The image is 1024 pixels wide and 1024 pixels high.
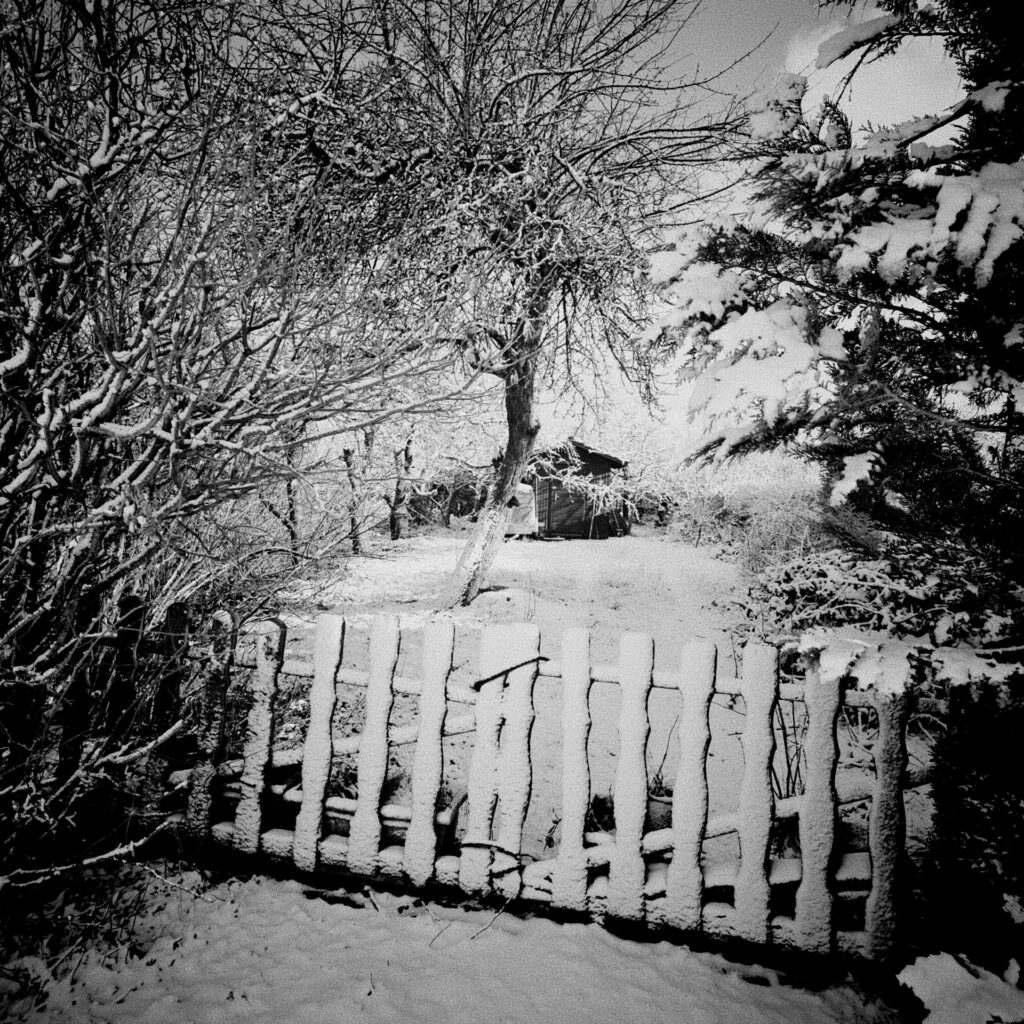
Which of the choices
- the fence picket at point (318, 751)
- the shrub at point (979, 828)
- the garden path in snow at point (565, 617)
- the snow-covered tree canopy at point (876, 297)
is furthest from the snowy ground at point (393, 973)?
the snow-covered tree canopy at point (876, 297)

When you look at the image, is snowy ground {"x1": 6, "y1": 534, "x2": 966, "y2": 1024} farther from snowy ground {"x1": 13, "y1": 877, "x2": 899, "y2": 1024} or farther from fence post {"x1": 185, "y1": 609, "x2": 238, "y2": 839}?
fence post {"x1": 185, "y1": 609, "x2": 238, "y2": 839}

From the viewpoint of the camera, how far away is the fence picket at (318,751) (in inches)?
102

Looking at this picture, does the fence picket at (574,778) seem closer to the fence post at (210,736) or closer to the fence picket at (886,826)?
the fence picket at (886,826)

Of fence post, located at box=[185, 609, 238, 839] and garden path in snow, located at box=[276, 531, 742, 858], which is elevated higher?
fence post, located at box=[185, 609, 238, 839]

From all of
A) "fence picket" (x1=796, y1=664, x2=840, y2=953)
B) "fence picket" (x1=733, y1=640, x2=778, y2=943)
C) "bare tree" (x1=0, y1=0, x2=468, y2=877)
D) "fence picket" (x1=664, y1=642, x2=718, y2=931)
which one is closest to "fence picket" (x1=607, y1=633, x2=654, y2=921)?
"fence picket" (x1=664, y1=642, x2=718, y2=931)

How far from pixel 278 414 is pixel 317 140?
366 cm

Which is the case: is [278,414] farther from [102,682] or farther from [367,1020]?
[367,1020]

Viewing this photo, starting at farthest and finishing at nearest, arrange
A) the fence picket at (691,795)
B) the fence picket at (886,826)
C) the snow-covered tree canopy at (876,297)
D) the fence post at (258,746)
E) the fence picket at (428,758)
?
the fence post at (258,746)
the fence picket at (428,758)
the fence picket at (691,795)
the fence picket at (886,826)
the snow-covered tree canopy at (876,297)

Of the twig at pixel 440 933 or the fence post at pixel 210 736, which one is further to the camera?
the fence post at pixel 210 736

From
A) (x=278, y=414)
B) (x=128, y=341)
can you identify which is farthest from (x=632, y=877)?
(x=128, y=341)

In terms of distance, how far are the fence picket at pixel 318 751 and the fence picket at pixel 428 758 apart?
1.58 feet

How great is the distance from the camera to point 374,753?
2578mm

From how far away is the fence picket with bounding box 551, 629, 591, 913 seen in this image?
94.4 inches

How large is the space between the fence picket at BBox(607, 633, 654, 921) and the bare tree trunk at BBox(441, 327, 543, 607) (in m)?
6.68
